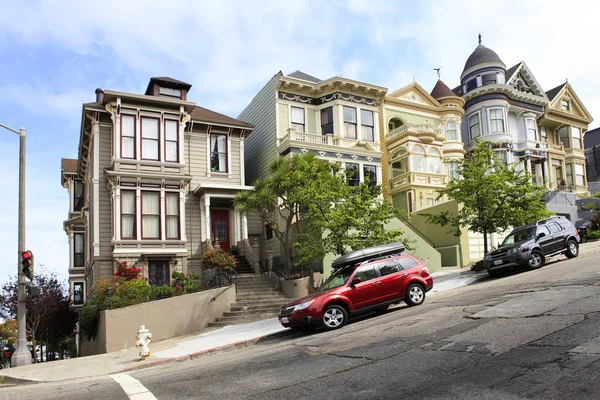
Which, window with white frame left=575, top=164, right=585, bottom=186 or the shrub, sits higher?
window with white frame left=575, top=164, right=585, bottom=186

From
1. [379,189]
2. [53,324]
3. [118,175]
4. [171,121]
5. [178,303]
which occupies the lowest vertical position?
[53,324]

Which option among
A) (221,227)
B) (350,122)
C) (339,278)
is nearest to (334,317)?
(339,278)

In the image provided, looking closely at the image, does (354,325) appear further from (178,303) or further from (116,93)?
(116,93)

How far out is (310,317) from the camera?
42.6 ft

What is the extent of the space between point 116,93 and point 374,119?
14729 mm

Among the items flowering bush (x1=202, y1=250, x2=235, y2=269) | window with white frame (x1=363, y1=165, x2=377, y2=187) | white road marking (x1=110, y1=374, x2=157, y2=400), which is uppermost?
window with white frame (x1=363, y1=165, x2=377, y2=187)

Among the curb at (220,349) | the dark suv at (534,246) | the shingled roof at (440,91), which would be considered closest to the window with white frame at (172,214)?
the curb at (220,349)

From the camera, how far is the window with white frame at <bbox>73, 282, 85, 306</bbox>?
30844mm

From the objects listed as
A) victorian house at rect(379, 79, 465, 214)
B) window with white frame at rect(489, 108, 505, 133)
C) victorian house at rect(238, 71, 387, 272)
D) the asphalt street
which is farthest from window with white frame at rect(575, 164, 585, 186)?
the asphalt street

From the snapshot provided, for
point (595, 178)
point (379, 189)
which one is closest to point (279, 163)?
point (379, 189)

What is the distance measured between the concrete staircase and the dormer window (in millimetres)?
9535

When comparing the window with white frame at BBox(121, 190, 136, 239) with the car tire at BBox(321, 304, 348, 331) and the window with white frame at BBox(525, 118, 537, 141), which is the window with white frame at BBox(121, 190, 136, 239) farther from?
the window with white frame at BBox(525, 118, 537, 141)

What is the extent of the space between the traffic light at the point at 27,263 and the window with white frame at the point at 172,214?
27.0 ft

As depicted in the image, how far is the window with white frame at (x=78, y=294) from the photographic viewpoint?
3084 cm
